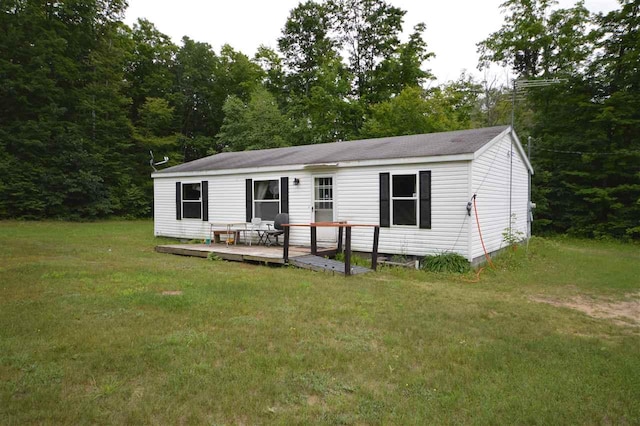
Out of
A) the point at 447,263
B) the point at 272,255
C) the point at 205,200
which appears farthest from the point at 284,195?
the point at 447,263

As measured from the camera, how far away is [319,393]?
323 cm

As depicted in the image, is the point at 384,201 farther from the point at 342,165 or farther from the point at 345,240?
the point at 345,240

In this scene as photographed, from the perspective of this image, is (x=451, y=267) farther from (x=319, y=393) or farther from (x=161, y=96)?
(x=161, y=96)

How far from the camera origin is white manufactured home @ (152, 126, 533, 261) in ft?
30.0

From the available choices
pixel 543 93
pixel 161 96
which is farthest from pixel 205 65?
pixel 543 93

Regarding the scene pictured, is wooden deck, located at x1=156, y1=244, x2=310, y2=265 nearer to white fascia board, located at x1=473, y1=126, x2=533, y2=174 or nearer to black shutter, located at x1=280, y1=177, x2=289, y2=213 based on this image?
black shutter, located at x1=280, y1=177, x2=289, y2=213

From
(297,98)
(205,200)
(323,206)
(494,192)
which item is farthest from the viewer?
(297,98)

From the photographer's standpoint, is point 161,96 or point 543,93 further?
point 161,96

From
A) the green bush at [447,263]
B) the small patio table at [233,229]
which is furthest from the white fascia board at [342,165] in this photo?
the green bush at [447,263]

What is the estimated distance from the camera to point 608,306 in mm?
6254

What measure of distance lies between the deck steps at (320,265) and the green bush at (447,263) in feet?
4.90

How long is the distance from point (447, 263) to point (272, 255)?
154 inches

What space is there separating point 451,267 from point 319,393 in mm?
6296

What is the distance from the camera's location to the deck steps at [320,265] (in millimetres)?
8330
